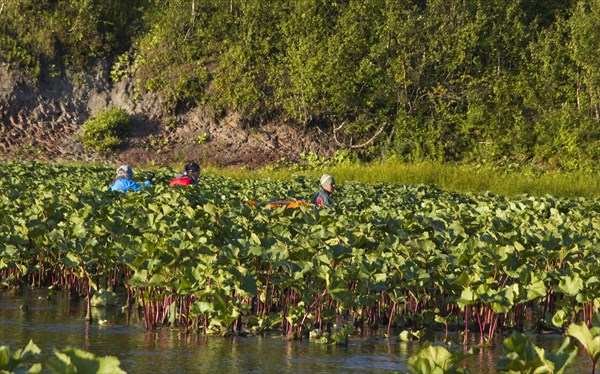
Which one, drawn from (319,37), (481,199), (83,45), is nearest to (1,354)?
(481,199)

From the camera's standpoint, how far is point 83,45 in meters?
36.9

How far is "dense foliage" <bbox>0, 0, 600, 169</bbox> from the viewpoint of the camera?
3375 centimetres

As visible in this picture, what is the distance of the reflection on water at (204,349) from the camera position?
813 centimetres

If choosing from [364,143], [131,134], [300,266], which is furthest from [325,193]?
[131,134]

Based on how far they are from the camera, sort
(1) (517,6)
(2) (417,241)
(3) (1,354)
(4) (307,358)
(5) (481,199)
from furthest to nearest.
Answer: (1) (517,6)
(5) (481,199)
(2) (417,241)
(4) (307,358)
(3) (1,354)

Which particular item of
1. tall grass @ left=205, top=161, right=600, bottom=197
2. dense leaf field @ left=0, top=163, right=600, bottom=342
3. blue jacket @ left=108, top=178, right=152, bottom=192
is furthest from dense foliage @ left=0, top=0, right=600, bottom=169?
dense leaf field @ left=0, top=163, right=600, bottom=342

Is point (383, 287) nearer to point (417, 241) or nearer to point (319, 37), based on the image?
point (417, 241)

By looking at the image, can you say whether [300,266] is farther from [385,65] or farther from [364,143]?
[364,143]

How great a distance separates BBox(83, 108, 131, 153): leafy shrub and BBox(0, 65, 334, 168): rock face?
26 centimetres

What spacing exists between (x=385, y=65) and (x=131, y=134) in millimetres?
7727

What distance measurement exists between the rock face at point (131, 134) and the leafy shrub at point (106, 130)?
0.85ft

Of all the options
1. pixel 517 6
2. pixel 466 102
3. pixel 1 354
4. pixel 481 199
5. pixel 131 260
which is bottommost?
pixel 1 354

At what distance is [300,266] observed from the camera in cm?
925

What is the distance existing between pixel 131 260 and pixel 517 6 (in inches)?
1060
